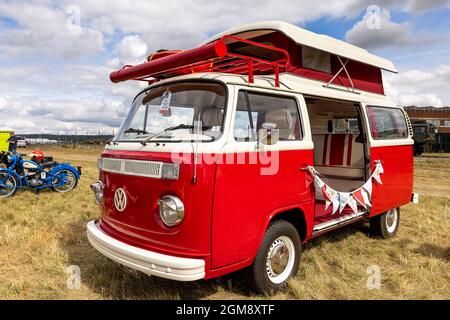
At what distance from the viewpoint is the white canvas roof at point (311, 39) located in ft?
14.1

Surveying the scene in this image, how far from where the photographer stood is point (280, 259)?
12.9ft

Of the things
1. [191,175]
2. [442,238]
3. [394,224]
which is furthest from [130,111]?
[442,238]

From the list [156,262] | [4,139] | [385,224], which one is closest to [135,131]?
[156,262]

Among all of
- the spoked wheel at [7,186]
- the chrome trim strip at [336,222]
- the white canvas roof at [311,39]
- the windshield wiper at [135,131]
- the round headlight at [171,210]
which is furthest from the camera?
the spoked wheel at [7,186]

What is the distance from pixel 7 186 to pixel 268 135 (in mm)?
7662

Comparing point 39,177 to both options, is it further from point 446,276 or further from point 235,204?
point 446,276

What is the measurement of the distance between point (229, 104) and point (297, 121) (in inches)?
42.2

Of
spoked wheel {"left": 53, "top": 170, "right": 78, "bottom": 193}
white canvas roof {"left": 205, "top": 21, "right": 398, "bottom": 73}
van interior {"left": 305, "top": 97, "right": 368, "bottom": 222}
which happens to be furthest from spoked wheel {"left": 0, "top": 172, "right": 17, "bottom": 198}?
van interior {"left": 305, "top": 97, "right": 368, "bottom": 222}

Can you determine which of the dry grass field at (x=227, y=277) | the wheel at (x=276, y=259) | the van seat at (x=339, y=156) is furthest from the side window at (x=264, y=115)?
the van seat at (x=339, y=156)

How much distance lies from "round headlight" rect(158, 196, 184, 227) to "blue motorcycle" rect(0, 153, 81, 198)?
7181 millimetres

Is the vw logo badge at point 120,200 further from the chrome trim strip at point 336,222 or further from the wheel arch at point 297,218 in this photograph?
the chrome trim strip at point 336,222

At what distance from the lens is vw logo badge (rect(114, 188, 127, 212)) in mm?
3658

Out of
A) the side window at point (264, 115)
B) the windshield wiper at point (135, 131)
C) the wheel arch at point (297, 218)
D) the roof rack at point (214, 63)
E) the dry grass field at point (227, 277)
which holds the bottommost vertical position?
the dry grass field at point (227, 277)

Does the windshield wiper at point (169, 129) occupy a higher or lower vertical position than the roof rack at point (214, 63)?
lower
